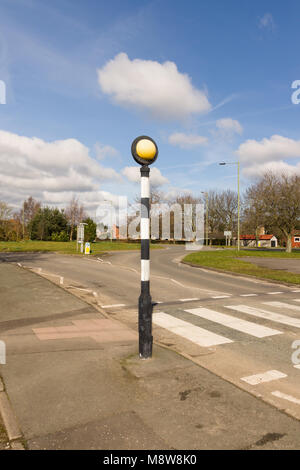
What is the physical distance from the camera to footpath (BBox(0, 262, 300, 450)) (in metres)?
3.21

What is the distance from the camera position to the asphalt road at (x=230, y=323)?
189 inches

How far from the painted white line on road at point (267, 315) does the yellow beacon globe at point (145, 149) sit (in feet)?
17.2

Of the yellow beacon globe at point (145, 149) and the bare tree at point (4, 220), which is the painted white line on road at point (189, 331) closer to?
the yellow beacon globe at point (145, 149)

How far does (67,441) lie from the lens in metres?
3.17

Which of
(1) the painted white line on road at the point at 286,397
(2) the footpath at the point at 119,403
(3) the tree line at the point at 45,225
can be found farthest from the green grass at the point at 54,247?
(1) the painted white line on road at the point at 286,397

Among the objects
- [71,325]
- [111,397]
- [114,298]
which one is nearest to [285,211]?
[114,298]

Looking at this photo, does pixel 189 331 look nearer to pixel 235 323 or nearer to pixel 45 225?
pixel 235 323

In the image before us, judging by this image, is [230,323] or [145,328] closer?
[145,328]

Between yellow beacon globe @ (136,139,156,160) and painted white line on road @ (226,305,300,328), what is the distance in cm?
524

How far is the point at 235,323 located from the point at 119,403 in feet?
15.1

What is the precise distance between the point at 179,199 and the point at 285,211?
36.6m

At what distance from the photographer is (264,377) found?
4.80m

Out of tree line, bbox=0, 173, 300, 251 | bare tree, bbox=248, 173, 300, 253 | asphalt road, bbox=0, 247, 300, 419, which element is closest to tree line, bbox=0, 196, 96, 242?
tree line, bbox=0, 173, 300, 251

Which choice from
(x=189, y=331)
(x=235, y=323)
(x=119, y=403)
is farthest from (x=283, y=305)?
(x=119, y=403)
